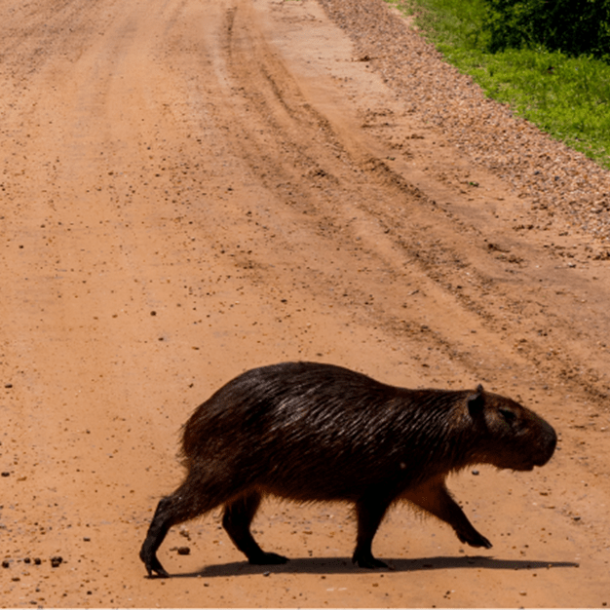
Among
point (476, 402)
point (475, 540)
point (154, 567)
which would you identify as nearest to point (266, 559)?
point (154, 567)

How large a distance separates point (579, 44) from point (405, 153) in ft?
19.8

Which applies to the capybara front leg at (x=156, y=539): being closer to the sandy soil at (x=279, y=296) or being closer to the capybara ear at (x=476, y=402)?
the sandy soil at (x=279, y=296)

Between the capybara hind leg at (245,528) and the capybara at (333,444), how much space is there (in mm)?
13

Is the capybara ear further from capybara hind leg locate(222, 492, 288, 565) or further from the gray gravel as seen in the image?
the gray gravel

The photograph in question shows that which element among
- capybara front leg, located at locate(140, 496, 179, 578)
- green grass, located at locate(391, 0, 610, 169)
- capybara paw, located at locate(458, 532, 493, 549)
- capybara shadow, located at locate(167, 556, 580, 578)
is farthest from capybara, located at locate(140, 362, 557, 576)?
green grass, located at locate(391, 0, 610, 169)

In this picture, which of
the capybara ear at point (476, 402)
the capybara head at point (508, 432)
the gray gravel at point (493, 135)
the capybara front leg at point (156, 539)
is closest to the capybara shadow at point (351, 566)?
A: the capybara front leg at point (156, 539)

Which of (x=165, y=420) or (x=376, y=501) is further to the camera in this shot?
(x=165, y=420)

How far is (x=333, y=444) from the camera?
4.93 metres

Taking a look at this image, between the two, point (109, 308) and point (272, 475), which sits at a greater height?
point (272, 475)

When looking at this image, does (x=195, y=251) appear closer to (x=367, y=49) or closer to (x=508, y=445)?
(x=508, y=445)

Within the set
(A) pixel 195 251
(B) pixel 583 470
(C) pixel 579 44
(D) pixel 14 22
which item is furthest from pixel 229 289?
(D) pixel 14 22

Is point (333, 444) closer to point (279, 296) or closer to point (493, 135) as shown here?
point (279, 296)

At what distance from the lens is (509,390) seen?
738 cm

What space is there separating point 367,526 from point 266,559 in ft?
2.02
